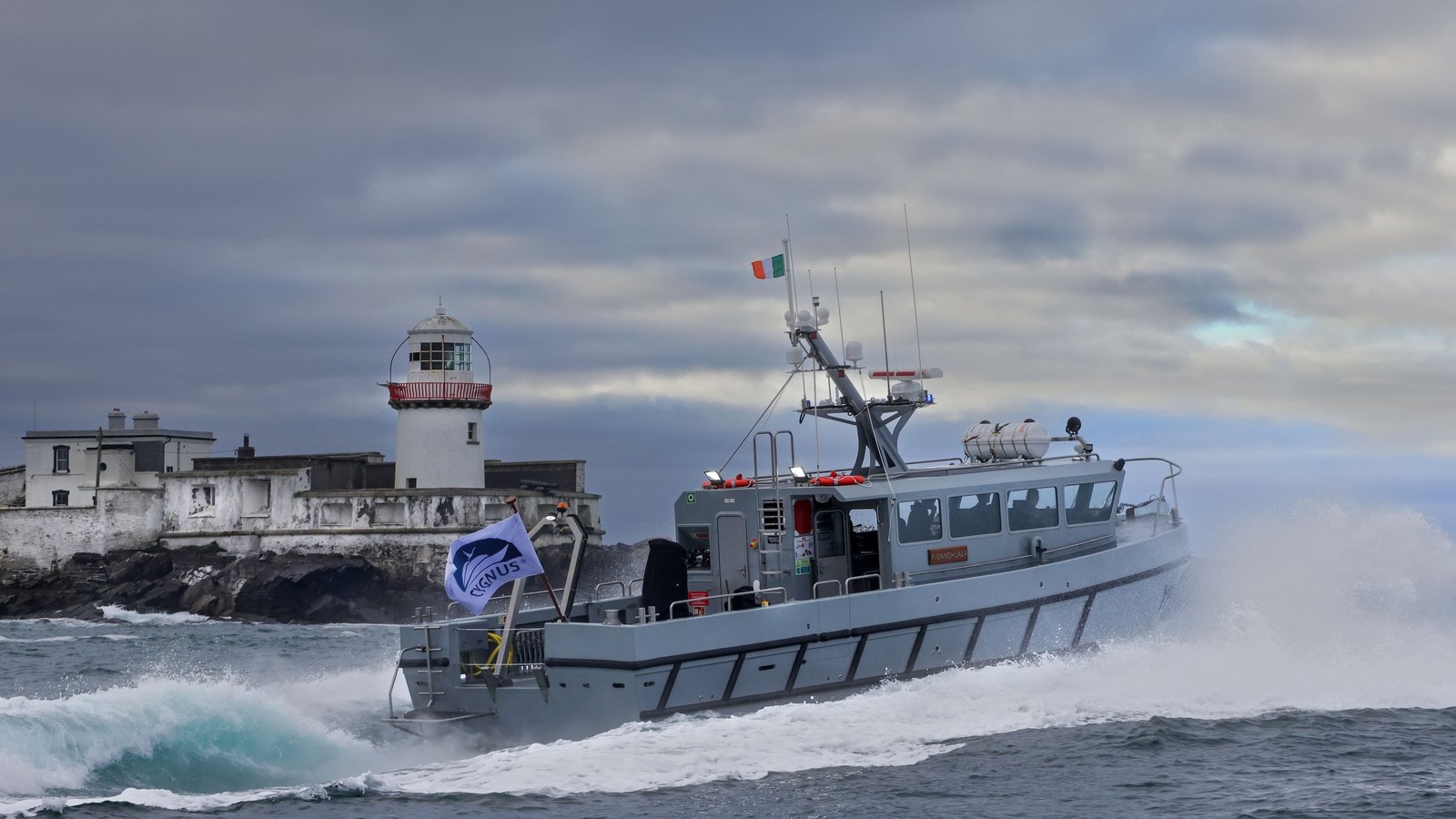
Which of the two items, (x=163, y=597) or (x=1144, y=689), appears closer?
(x=1144, y=689)

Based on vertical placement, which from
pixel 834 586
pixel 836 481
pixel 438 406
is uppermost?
pixel 438 406

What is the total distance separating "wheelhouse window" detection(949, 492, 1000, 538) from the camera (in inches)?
692

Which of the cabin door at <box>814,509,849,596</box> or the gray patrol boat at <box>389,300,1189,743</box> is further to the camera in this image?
the cabin door at <box>814,509,849,596</box>

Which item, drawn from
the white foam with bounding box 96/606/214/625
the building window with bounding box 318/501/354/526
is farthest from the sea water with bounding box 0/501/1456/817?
the building window with bounding box 318/501/354/526

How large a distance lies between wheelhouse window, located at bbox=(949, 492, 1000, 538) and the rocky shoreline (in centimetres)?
2963

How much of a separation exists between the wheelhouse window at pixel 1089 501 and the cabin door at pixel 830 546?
3196 millimetres

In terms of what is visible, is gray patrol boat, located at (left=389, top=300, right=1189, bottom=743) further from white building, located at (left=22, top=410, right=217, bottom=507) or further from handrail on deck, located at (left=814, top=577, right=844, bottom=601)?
white building, located at (left=22, top=410, right=217, bottom=507)

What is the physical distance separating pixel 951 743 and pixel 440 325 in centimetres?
3712

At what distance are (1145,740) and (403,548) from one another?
36.6 m

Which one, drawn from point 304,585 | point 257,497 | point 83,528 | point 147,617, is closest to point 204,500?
point 257,497

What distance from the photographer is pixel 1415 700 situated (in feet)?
55.5

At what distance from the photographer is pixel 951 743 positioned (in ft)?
48.3

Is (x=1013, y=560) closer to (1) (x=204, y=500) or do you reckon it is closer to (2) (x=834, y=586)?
(2) (x=834, y=586)

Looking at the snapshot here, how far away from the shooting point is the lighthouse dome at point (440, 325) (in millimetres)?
49062
